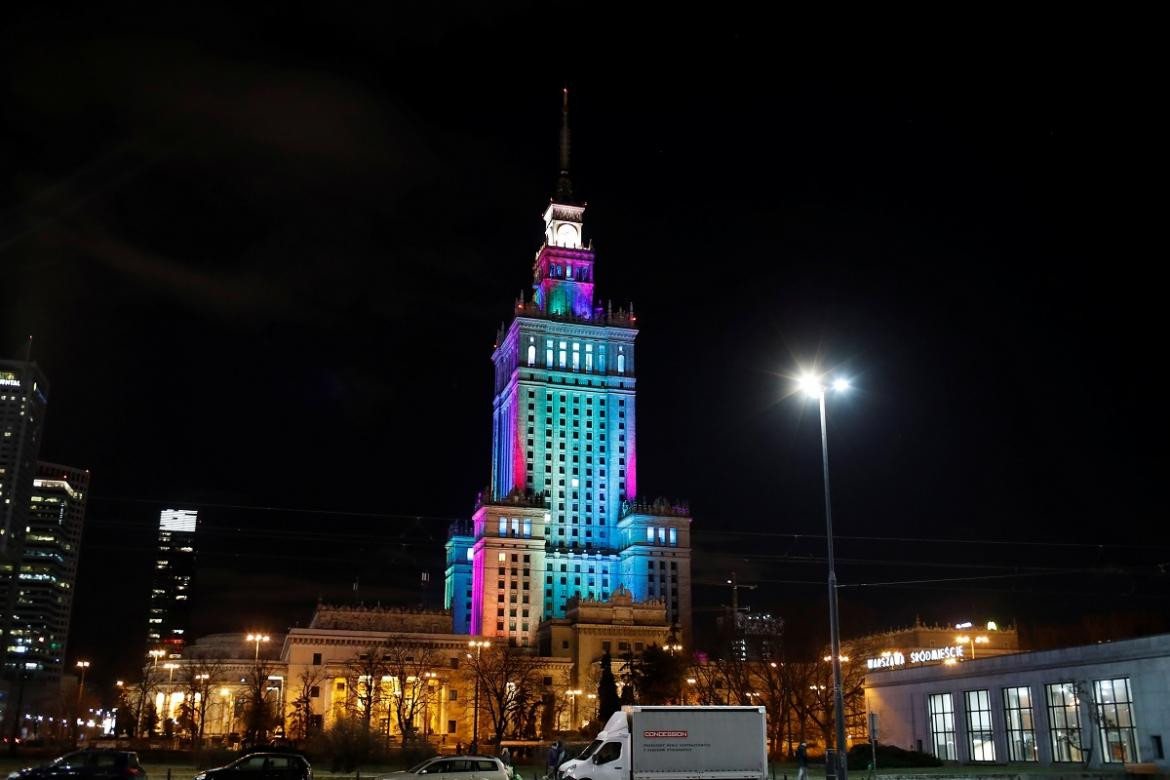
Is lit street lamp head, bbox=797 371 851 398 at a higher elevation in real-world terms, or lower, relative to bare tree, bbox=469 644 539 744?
higher

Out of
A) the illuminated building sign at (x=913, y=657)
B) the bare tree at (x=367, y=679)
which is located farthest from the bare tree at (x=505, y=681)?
the illuminated building sign at (x=913, y=657)

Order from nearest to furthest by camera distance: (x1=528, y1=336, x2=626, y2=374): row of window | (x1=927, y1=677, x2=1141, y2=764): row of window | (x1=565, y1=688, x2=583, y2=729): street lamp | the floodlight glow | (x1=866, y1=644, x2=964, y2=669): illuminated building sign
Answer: the floodlight glow, (x1=927, y1=677, x2=1141, y2=764): row of window, (x1=866, y1=644, x2=964, y2=669): illuminated building sign, (x1=565, y1=688, x2=583, y2=729): street lamp, (x1=528, y1=336, x2=626, y2=374): row of window

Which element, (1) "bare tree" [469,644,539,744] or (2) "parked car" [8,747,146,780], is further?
(1) "bare tree" [469,644,539,744]

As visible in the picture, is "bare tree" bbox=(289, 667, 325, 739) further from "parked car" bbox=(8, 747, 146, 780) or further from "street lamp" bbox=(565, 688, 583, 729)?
"parked car" bbox=(8, 747, 146, 780)

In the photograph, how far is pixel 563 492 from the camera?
171 metres

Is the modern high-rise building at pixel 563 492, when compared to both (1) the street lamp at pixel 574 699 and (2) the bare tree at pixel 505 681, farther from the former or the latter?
(2) the bare tree at pixel 505 681

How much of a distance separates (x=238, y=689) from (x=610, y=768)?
10214cm

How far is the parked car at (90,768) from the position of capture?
4116 cm

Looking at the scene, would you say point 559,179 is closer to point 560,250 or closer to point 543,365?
point 560,250

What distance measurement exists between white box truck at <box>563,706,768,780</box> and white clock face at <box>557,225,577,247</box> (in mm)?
151080

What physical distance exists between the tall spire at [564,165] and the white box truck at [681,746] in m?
156

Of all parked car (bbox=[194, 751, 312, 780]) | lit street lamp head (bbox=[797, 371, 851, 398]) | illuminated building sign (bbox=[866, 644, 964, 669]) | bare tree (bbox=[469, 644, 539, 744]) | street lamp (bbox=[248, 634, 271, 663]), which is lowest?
parked car (bbox=[194, 751, 312, 780])

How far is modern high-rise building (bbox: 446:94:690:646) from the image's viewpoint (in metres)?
164

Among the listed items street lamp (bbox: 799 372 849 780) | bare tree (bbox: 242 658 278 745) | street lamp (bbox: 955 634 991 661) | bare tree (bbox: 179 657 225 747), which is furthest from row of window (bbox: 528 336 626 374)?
street lamp (bbox: 799 372 849 780)
